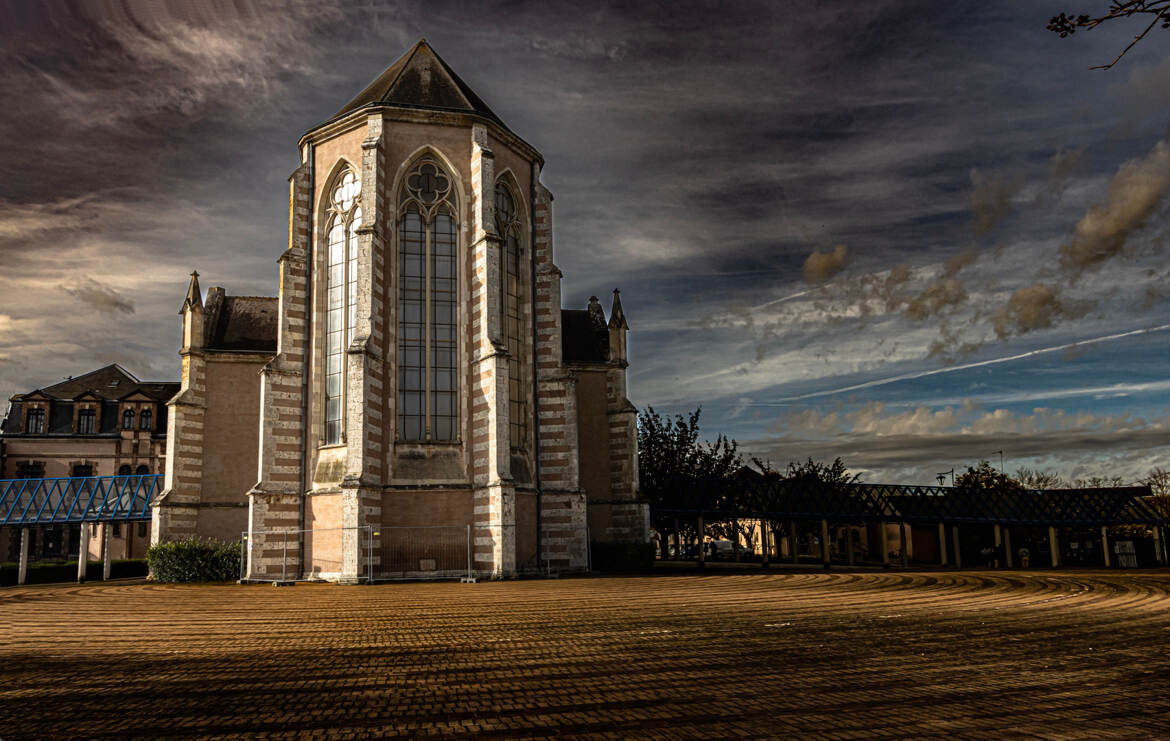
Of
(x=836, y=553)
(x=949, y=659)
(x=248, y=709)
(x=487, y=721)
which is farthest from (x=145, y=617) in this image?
(x=836, y=553)

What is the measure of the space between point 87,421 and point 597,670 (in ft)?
183

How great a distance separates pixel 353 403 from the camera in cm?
2611

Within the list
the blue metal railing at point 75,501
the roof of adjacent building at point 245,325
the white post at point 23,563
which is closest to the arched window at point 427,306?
the roof of adjacent building at point 245,325

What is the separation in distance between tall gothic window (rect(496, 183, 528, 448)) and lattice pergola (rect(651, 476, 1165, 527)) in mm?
14239

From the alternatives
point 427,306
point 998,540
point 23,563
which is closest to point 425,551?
point 427,306

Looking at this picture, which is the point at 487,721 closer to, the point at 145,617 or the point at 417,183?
the point at 145,617

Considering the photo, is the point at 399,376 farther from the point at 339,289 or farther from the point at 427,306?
the point at 339,289

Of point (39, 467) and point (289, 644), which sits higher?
point (39, 467)

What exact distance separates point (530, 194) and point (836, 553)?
154 feet

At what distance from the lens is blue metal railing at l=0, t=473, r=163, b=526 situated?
115 feet

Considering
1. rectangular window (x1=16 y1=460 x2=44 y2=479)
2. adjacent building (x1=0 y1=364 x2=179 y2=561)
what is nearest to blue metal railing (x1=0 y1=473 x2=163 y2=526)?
adjacent building (x1=0 y1=364 x2=179 y2=561)

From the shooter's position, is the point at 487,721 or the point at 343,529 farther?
the point at 343,529

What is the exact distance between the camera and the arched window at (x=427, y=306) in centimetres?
2792

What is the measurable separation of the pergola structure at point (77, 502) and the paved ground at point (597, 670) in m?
21.5
